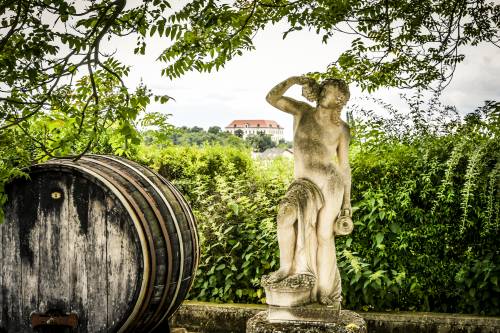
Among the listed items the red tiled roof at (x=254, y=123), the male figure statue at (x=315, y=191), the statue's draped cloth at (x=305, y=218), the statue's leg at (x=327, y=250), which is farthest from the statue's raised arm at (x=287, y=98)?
the red tiled roof at (x=254, y=123)

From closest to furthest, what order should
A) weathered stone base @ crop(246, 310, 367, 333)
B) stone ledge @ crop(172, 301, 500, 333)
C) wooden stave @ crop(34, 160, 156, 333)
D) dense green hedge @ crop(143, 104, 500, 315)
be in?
wooden stave @ crop(34, 160, 156, 333), weathered stone base @ crop(246, 310, 367, 333), stone ledge @ crop(172, 301, 500, 333), dense green hedge @ crop(143, 104, 500, 315)

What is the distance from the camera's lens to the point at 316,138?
14.5ft

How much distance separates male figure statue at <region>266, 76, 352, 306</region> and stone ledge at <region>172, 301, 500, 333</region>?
1.51 metres

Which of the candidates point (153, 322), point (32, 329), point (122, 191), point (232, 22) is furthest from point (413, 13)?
point (32, 329)

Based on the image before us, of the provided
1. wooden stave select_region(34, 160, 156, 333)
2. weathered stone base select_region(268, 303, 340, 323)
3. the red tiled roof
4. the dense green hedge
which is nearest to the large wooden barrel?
wooden stave select_region(34, 160, 156, 333)

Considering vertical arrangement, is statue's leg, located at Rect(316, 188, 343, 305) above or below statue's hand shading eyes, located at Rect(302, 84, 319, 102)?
below

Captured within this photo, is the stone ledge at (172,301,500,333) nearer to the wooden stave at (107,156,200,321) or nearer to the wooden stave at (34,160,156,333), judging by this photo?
the wooden stave at (107,156,200,321)

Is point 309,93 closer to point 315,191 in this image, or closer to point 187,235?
point 315,191

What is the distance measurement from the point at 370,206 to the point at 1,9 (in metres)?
4.26

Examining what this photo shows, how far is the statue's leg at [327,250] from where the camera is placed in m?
4.44

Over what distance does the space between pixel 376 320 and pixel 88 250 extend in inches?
122

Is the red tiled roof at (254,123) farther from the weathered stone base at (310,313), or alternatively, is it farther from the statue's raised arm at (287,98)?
the weathered stone base at (310,313)

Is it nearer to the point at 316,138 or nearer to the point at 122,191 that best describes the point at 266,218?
the point at 316,138

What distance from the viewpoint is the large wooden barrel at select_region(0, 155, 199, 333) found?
3982 mm
